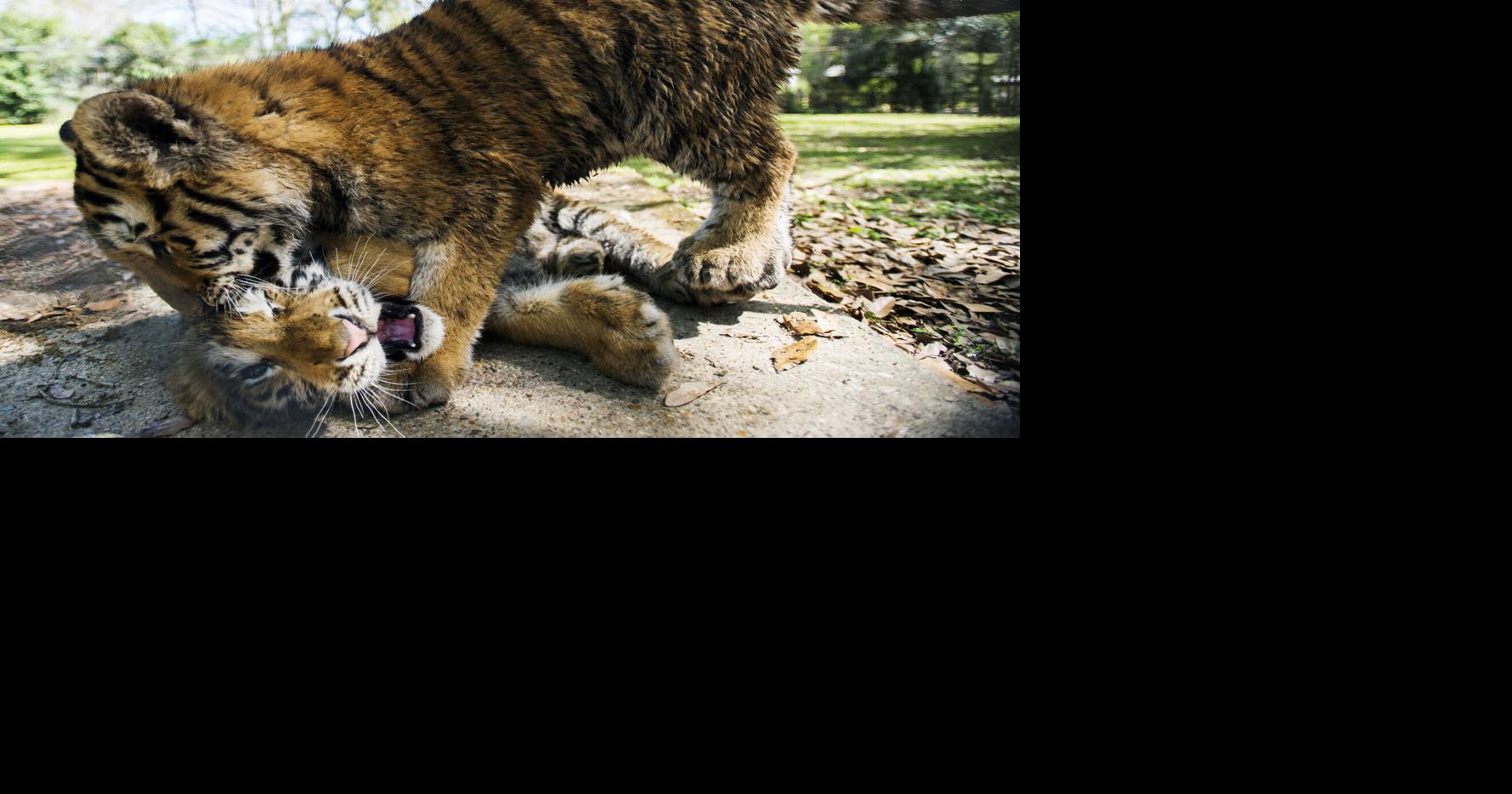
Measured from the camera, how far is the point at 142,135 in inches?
51.4

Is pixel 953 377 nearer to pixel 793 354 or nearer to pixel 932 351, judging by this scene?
pixel 932 351

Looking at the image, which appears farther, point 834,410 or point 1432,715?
point 834,410

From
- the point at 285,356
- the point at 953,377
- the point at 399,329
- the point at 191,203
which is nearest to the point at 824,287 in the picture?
the point at 953,377

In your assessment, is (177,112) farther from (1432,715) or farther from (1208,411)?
(1432,715)

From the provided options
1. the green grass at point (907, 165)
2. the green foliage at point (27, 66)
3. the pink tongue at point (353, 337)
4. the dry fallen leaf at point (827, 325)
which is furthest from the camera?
the green grass at point (907, 165)

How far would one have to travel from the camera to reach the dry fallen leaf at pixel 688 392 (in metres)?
1.41

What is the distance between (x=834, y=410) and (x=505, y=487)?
1.89 feet

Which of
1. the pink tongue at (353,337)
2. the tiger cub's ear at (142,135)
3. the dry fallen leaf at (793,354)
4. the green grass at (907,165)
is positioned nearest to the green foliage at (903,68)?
the green grass at (907,165)

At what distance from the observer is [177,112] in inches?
52.5

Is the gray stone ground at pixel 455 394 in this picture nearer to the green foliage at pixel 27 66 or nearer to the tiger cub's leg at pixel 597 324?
the tiger cub's leg at pixel 597 324

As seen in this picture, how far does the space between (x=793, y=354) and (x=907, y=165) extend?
1108 millimetres

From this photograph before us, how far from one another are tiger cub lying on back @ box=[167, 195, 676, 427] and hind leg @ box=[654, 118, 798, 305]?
0.18 metres

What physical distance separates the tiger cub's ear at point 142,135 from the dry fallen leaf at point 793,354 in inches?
40.3

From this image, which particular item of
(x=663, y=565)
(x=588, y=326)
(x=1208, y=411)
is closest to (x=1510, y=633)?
(x=1208, y=411)
